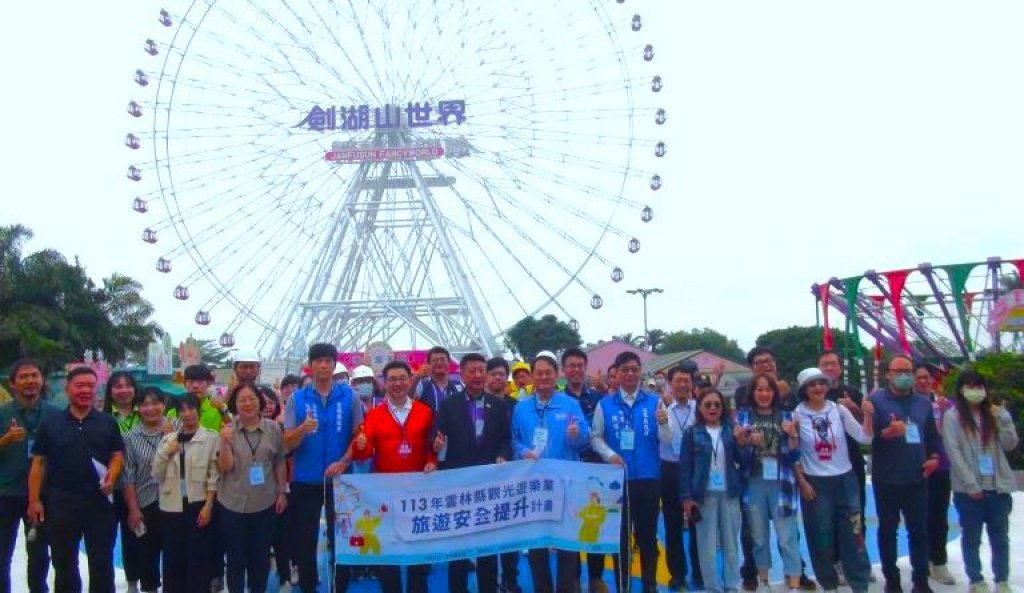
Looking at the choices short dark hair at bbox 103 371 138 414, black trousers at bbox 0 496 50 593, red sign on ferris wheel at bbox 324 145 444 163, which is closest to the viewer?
black trousers at bbox 0 496 50 593

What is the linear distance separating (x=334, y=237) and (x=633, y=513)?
20.6 meters

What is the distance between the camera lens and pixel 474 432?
6953 mm

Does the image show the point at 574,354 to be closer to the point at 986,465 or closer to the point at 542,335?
the point at 986,465

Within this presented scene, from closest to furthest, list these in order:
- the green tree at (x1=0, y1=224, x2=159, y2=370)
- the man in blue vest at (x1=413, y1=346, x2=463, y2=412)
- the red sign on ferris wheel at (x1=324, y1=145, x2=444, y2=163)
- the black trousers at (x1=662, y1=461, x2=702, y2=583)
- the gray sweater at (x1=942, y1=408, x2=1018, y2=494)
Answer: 1. the gray sweater at (x1=942, y1=408, x2=1018, y2=494)
2. the black trousers at (x1=662, y1=461, x2=702, y2=583)
3. the man in blue vest at (x1=413, y1=346, x2=463, y2=412)
4. the red sign on ferris wheel at (x1=324, y1=145, x2=444, y2=163)
5. the green tree at (x1=0, y1=224, x2=159, y2=370)

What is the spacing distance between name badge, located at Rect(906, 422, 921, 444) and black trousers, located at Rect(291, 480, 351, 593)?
3.49 meters

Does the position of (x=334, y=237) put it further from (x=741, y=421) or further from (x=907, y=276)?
(x=741, y=421)

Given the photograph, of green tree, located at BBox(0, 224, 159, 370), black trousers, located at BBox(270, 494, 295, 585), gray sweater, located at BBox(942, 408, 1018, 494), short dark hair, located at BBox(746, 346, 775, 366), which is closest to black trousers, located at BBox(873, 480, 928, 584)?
gray sweater, located at BBox(942, 408, 1018, 494)

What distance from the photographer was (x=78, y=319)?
35.0 metres

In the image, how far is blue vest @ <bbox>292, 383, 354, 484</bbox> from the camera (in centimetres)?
700

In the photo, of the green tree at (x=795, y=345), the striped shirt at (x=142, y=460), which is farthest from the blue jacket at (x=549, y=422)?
the green tree at (x=795, y=345)

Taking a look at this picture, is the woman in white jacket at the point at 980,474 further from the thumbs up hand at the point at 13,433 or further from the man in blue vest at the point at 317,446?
the thumbs up hand at the point at 13,433

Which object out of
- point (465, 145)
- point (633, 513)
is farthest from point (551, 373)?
point (465, 145)

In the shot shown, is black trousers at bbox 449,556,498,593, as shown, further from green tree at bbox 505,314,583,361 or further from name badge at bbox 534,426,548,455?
green tree at bbox 505,314,583,361

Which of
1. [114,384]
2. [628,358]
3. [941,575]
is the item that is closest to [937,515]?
[941,575]
